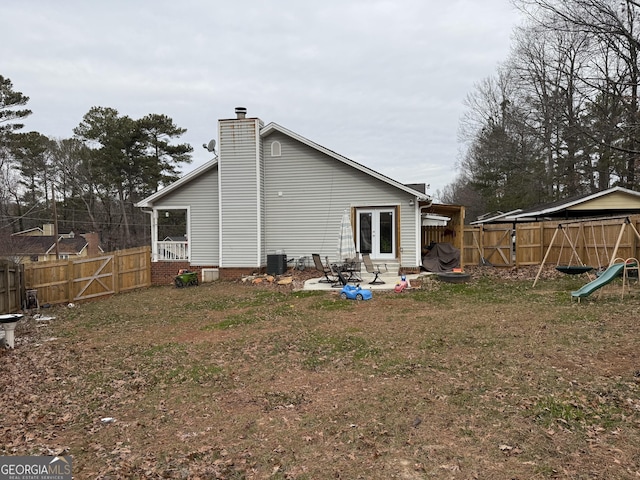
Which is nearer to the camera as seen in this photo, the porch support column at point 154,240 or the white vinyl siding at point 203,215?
the white vinyl siding at point 203,215

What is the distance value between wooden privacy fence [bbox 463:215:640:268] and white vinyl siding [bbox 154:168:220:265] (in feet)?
35.2

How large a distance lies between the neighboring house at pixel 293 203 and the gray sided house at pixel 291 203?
36 millimetres

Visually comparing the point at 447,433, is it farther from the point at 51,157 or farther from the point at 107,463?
the point at 51,157

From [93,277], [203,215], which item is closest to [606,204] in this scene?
[203,215]

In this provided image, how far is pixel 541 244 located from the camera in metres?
17.1

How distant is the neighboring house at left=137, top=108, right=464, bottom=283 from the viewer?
50.8 ft

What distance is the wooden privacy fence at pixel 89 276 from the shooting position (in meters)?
12.6

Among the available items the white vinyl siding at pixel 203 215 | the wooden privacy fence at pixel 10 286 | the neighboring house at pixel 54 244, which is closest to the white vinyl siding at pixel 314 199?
the white vinyl siding at pixel 203 215

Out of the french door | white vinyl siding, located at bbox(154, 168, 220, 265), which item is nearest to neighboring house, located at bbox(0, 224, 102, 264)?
white vinyl siding, located at bbox(154, 168, 220, 265)

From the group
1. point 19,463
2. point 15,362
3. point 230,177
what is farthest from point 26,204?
point 19,463

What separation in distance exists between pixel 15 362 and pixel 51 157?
113 feet

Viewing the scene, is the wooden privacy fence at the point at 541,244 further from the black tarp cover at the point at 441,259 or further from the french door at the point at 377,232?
the french door at the point at 377,232

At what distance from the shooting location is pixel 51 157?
35.1 m

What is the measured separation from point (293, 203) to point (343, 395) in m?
11.8
